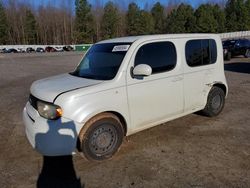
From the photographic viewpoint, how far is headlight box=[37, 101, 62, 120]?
4.33 meters

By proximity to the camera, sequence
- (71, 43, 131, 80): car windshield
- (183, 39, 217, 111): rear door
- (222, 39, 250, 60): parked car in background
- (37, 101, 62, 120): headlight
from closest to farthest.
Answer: (37, 101, 62, 120): headlight
(71, 43, 131, 80): car windshield
(183, 39, 217, 111): rear door
(222, 39, 250, 60): parked car in background

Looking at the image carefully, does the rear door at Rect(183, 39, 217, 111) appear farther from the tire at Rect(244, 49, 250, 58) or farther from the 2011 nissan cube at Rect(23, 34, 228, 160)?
the tire at Rect(244, 49, 250, 58)

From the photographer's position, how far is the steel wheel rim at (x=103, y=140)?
4711 millimetres

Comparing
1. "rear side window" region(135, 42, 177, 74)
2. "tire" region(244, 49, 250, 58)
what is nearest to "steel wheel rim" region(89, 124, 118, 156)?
"rear side window" region(135, 42, 177, 74)

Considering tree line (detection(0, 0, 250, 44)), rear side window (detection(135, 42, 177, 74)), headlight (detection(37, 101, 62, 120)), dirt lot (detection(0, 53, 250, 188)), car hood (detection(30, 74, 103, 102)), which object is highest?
tree line (detection(0, 0, 250, 44))

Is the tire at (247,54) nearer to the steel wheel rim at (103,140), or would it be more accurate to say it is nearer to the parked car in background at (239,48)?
the parked car in background at (239,48)

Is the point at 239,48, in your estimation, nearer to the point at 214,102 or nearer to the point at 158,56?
the point at 214,102

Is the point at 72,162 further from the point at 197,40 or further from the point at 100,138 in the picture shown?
the point at 197,40

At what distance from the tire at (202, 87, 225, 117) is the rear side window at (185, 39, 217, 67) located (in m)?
0.70

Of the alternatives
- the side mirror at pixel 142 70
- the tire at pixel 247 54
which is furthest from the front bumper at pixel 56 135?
the tire at pixel 247 54

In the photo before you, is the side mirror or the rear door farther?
the rear door

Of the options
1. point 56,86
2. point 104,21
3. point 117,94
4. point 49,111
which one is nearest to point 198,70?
point 117,94

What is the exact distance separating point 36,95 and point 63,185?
1496mm

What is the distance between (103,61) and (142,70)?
2.90 ft
